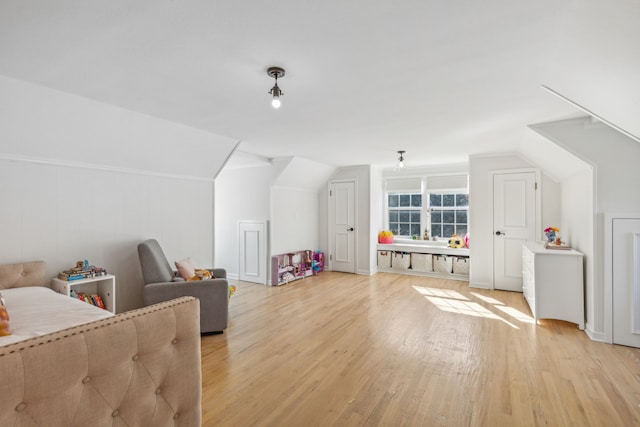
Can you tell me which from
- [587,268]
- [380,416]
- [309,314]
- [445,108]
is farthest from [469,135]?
[380,416]

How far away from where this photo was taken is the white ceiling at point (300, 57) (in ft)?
4.79

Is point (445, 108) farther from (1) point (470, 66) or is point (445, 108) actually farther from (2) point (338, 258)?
(2) point (338, 258)

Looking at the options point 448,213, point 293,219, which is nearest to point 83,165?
point 293,219

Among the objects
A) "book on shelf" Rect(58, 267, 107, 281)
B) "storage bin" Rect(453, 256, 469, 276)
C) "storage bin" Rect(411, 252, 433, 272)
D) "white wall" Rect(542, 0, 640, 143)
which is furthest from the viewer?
"storage bin" Rect(411, 252, 433, 272)

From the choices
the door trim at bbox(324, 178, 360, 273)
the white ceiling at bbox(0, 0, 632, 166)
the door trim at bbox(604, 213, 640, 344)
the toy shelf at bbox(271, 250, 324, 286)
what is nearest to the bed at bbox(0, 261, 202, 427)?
the white ceiling at bbox(0, 0, 632, 166)

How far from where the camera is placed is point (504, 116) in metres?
3.08

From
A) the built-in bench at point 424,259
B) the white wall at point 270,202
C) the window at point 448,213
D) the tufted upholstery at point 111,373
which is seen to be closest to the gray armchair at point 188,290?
the tufted upholstery at point 111,373

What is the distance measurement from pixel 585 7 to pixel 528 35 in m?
0.26

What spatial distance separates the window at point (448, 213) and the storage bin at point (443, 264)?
1.96 feet

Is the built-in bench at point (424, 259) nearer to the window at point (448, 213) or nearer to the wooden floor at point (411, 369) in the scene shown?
the window at point (448, 213)

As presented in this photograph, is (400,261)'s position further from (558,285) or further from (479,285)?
(558,285)

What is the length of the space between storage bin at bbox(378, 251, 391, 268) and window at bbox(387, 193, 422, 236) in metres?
0.58

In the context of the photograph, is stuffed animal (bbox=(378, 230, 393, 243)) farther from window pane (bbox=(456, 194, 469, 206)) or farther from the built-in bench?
window pane (bbox=(456, 194, 469, 206))

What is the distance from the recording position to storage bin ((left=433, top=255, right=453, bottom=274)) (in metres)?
5.79
